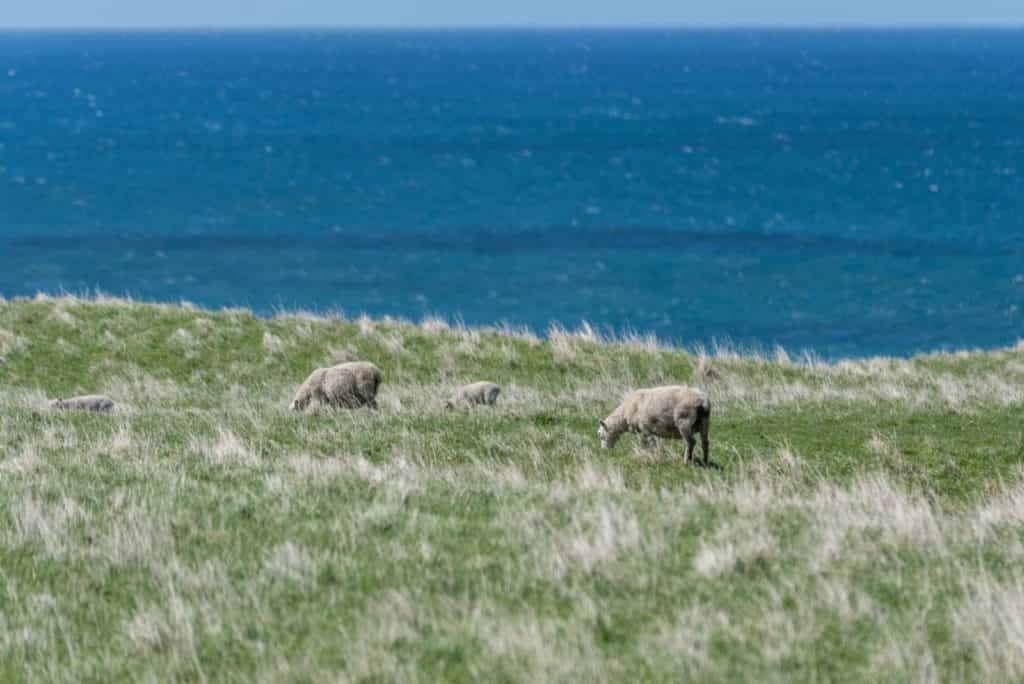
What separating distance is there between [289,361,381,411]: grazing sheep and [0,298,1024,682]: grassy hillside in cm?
115

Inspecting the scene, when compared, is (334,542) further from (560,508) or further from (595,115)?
(595,115)

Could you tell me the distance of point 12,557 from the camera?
1186 centimetres

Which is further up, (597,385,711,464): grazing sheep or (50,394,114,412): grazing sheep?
(597,385,711,464): grazing sheep

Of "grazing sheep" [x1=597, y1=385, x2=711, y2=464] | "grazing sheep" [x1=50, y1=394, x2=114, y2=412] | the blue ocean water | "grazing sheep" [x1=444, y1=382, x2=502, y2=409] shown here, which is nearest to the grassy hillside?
"grazing sheep" [x1=597, y1=385, x2=711, y2=464]

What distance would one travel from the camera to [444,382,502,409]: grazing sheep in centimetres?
2366

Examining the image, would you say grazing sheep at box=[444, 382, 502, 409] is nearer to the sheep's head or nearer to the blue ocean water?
the sheep's head

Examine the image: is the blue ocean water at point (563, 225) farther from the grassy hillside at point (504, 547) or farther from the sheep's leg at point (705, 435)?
the sheep's leg at point (705, 435)

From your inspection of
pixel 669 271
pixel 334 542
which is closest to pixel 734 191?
pixel 669 271

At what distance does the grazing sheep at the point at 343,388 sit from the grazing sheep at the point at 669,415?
6695 mm

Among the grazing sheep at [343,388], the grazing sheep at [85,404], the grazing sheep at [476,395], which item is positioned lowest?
the grazing sheep at [85,404]

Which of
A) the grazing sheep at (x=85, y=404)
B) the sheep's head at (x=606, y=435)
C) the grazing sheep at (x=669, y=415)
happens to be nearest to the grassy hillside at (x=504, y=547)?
the sheep's head at (x=606, y=435)

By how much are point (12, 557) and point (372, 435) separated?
25.5 feet

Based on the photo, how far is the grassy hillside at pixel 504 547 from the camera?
907cm

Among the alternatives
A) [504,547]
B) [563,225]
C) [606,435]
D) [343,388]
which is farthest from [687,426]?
[563,225]
